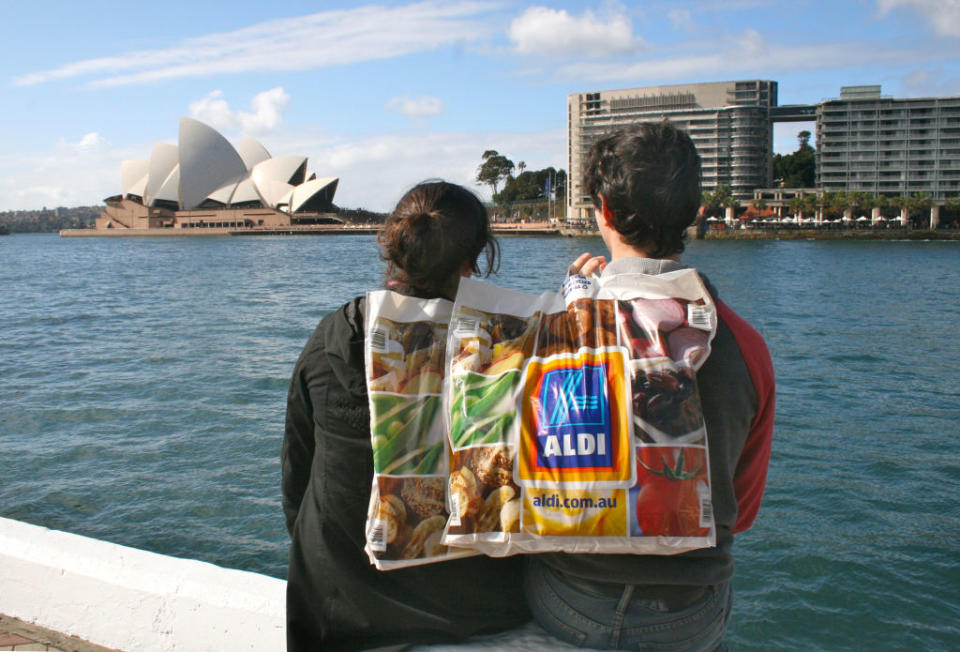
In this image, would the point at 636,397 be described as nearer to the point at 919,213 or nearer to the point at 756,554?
the point at 756,554

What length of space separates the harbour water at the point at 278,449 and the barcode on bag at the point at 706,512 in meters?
2.80

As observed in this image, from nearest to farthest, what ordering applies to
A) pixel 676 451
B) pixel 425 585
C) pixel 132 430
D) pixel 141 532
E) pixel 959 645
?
pixel 676 451 → pixel 425 585 → pixel 959 645 → pixel 141 532 → pixel 132 430

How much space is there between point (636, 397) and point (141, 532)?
4.01 m

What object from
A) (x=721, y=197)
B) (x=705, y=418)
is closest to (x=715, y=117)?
(x=721, y=197)

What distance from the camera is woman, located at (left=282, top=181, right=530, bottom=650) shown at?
107 centimetres

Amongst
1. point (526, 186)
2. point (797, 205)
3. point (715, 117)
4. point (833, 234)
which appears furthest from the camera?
point (526, 186)

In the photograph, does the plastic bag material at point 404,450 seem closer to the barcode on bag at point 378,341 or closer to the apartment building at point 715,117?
the barcode on bag at point 378,341

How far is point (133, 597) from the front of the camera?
166 centimetres

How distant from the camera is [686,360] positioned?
931 millimetres

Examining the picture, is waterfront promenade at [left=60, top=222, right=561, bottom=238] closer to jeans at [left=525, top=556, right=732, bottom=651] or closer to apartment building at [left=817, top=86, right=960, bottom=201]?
apartment building at [left=817, top=86, right=960, bottom=201]

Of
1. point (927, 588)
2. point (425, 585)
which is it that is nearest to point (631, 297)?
point (425, 585)

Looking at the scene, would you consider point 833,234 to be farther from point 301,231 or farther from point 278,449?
point 278,449

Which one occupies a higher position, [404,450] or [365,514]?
[404,450]

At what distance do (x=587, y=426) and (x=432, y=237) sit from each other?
1.09ft
